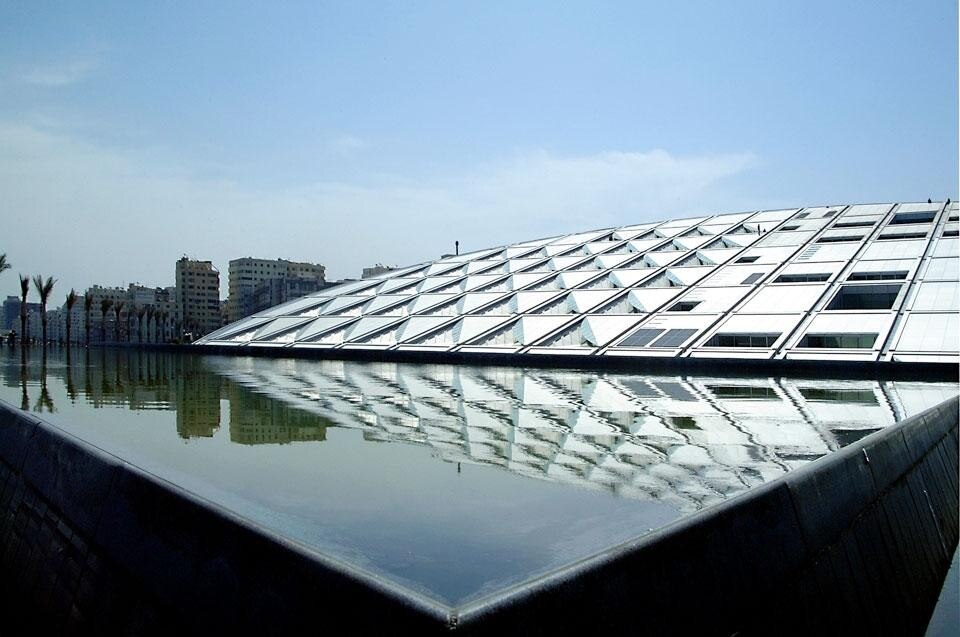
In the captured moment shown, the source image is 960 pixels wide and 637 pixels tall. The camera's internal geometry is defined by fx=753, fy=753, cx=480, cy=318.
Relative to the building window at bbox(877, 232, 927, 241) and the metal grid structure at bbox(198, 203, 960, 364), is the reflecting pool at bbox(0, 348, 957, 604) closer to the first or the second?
the metal grid structure at bbox(198, 203, 960, 364)

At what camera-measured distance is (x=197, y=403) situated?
1159 cm

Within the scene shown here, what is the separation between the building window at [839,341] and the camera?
17.0 metres

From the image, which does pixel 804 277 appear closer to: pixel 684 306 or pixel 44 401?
pixel 684 306

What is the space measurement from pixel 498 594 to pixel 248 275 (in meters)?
156

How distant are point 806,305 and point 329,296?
1929 cm

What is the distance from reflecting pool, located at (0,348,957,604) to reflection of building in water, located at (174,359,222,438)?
5 centimetres

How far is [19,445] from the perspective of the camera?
21.3 ft

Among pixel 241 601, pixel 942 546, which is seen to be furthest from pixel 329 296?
pixel 241 601

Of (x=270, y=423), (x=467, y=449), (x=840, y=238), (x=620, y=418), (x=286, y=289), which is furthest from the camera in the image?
(x=286, y=289)

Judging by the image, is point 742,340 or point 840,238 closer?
point 742,340

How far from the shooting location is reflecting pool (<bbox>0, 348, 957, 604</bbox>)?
4223mm

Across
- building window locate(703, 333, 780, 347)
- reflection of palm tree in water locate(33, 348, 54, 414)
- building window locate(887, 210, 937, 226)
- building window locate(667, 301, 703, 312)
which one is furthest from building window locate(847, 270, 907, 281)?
reflection of palm tree in water locate(33, 348, 54, 414)

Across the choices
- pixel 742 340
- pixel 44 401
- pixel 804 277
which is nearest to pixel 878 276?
pixel 804 277

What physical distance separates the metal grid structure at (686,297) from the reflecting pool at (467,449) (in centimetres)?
317
